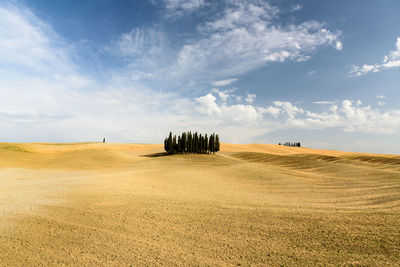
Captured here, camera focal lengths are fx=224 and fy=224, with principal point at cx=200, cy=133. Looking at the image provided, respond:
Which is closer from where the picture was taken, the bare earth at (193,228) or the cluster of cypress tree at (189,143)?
the bare earth at (193,228)

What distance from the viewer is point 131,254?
579cm

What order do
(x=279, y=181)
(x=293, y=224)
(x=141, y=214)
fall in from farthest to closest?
(x=279, y=181)
(x=141, y=214)
(x=293, y=224)

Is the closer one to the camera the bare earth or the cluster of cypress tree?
the bare earth

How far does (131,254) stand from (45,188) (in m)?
11.2

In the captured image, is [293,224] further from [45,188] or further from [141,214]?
[45,188]

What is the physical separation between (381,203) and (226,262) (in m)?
8.91

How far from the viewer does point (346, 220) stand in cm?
766

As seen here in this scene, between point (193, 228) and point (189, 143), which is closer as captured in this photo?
point (193, 228)

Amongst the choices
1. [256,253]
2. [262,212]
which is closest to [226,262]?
[256,253]

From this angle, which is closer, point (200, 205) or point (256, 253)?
point (256, 253)

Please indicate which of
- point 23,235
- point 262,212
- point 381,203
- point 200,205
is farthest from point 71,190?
point 381,203

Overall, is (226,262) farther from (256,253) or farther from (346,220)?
(346,220)

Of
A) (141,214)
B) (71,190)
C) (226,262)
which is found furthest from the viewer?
(71,190)

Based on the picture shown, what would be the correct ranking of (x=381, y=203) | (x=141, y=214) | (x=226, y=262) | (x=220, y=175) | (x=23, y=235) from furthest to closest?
(x=220, y=175) < (x=381, y=203) < (x=141, y=214) < (x=23, y=235) < (x=226, y=262)
